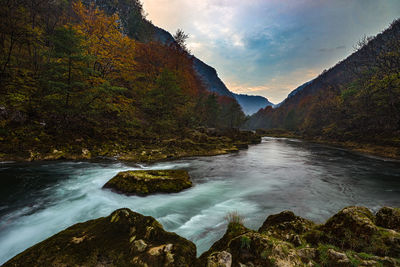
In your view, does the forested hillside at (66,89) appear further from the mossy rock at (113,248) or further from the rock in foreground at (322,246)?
the rock in foreground at (322,246)

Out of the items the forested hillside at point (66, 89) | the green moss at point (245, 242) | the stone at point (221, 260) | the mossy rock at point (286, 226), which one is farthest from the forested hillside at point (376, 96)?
the stone at point (221, 260)

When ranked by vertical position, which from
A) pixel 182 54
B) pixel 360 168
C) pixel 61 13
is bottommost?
pixel 360 168

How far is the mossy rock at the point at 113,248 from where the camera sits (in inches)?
98.8

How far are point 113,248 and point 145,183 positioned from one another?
206 inches

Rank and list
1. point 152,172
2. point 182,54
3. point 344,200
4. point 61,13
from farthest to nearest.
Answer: point 182,54 < point 61,13 < point 152,172 < point 344,200

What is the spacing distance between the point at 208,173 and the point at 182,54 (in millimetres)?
27649

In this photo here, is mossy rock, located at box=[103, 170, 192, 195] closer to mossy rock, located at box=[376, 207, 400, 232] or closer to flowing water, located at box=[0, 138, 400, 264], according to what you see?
flowing water, located at box=[0, 138, 400, 264]

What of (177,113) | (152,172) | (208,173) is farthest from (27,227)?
(177,113)

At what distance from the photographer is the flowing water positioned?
18.5 ft

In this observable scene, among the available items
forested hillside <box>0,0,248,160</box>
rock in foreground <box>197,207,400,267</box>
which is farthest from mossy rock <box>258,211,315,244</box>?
forested hillside <box>0,0,248,160</box>

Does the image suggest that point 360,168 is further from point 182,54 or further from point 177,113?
point 182,54

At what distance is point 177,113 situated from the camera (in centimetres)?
2575

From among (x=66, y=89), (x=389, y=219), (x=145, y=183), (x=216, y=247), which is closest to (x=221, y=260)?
(x=216, y=247)

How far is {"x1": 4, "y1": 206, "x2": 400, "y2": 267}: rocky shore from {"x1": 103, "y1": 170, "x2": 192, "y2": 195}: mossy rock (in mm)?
4310
